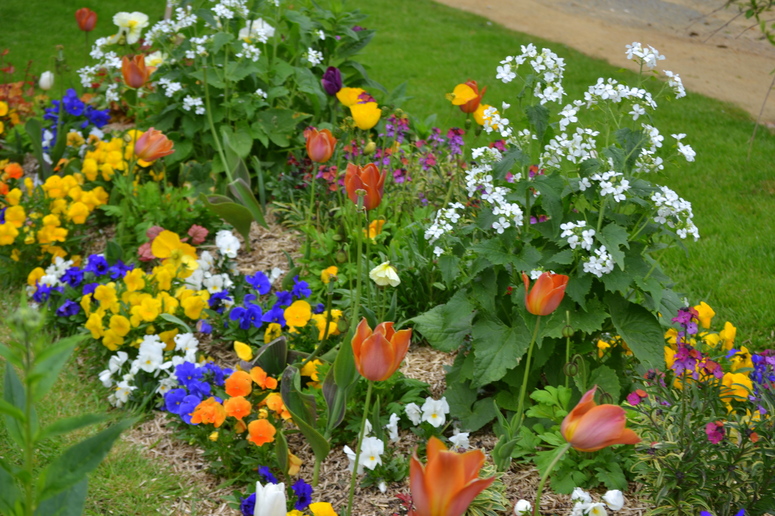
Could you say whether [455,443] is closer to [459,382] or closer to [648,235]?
[459,382]

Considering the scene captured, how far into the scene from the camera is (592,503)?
2.10 metres

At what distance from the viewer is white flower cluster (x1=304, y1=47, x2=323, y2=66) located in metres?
4.13

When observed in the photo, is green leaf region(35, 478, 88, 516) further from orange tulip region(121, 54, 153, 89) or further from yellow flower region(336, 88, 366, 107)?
orange tulip region(121, 54, 153, 89)

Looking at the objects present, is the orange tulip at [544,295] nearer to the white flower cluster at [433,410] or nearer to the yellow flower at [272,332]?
the white flower cluster at [433,410]

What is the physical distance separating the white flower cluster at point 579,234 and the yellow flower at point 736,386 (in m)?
0.64

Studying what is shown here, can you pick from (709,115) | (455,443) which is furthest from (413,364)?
(709,115)

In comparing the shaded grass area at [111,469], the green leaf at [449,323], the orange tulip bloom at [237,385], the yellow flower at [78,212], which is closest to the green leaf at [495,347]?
the green leaf at [449,323]

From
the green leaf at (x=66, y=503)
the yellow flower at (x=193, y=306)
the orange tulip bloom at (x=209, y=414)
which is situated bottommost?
the yellow flower at (x=193, y=306)

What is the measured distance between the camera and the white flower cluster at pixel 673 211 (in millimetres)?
2203

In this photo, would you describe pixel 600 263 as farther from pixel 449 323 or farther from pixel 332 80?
pixel 332 80

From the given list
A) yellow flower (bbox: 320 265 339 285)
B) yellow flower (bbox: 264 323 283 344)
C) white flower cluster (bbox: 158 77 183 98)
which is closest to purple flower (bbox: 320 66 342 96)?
white flower cluster (bbox: 158 77 183 98)

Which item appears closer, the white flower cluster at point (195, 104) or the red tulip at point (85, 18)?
the white flower cluster at point (195, 104)

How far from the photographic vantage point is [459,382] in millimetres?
2533

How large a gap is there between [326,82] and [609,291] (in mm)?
2187
